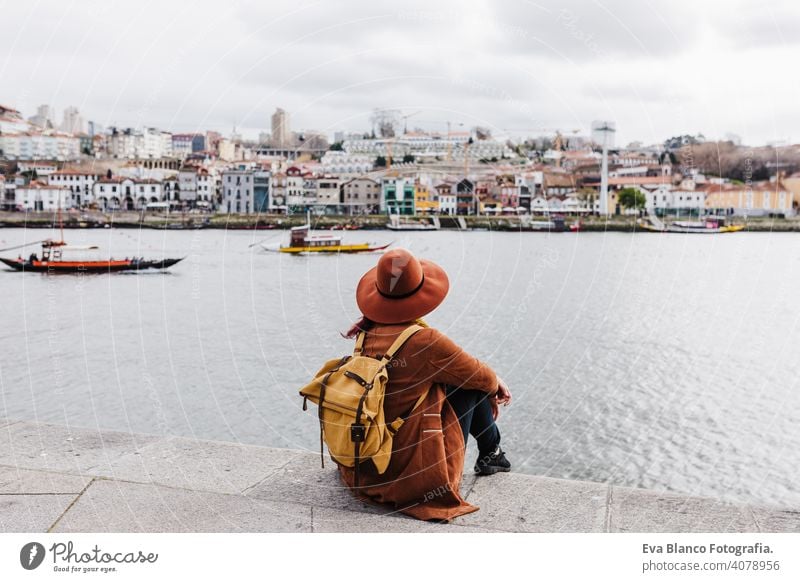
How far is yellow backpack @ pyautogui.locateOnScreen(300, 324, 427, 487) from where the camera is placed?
76.2 inches

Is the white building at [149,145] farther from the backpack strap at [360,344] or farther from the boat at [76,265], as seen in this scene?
the backpack strap at [360,344]

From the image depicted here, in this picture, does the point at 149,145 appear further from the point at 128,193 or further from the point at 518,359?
the point at 128,193

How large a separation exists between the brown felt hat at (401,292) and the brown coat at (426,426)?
0.05 metres

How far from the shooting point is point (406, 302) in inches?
79.5

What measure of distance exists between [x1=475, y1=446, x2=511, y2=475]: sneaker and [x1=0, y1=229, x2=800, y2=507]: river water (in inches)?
166

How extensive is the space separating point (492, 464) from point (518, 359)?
9.33 meters

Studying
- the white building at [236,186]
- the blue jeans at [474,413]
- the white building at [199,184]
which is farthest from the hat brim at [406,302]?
the white building at [199,184]

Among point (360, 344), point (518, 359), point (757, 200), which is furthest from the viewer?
point (757, 200)

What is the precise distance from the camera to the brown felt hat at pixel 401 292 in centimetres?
202

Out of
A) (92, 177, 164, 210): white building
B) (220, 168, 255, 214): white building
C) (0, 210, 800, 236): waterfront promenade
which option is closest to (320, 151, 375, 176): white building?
(220, 168, 255, 214): white building

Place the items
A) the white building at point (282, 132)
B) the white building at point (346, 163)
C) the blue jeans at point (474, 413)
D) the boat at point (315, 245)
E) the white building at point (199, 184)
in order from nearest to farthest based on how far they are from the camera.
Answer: the blue jeans at point (474, 413) → the white building at point (282, 132) → the white building at point (346, 163) → the white building at point (199, 184) → the boat at point (315, 245)

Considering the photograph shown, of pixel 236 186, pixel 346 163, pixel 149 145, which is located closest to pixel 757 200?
pixel 236 186

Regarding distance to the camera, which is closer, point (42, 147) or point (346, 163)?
point (346, 163)
